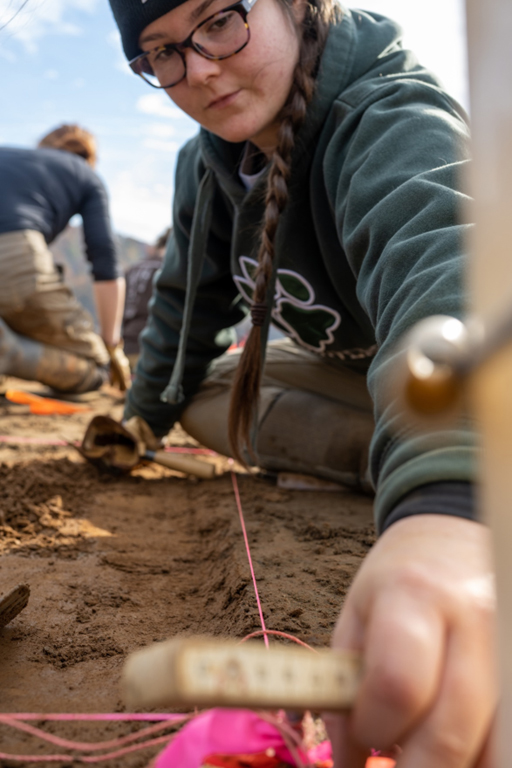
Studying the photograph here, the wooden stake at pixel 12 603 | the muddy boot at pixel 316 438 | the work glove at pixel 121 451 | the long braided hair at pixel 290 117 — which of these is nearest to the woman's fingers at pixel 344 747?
the wooden stake at pixel 12 603

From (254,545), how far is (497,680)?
3.27 feet

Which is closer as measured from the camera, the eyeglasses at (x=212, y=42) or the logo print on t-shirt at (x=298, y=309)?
the eyeglasses at (x=212, y=42)

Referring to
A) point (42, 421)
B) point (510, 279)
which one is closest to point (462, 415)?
point (510, 279)

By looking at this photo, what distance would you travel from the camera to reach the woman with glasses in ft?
1.39

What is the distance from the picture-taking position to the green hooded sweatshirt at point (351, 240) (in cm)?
70

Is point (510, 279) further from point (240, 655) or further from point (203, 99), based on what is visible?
point (203, 99)

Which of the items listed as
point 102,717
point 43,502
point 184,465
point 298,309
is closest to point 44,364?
point 184,465

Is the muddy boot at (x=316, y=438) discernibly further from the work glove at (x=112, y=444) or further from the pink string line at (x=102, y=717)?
the pink string line at (x=102, y=717)

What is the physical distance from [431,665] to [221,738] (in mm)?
232

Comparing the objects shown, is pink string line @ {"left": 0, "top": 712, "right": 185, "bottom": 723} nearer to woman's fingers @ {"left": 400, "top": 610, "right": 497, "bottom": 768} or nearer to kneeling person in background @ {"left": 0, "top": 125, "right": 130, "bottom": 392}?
woman's fingers @ {"left": 400, "top": 610, "right": 497, "bottom": 768}

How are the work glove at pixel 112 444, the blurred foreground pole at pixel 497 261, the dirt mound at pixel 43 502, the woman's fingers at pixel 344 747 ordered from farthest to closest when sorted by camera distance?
the work glove at pixel 112 444, the dirt mound at pixel 43 502, the woman's fingers at pixel 344 747, the blurred foreground pole at pixel 497 261

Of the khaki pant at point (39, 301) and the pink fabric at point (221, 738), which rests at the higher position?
the pink fabric at point (221, 738)

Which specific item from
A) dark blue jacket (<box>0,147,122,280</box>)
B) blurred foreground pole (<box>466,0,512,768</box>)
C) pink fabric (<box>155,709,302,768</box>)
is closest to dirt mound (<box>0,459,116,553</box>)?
pink fabric (<box>155,709,302,768</box>)

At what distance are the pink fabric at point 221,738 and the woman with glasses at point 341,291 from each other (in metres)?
0.08
